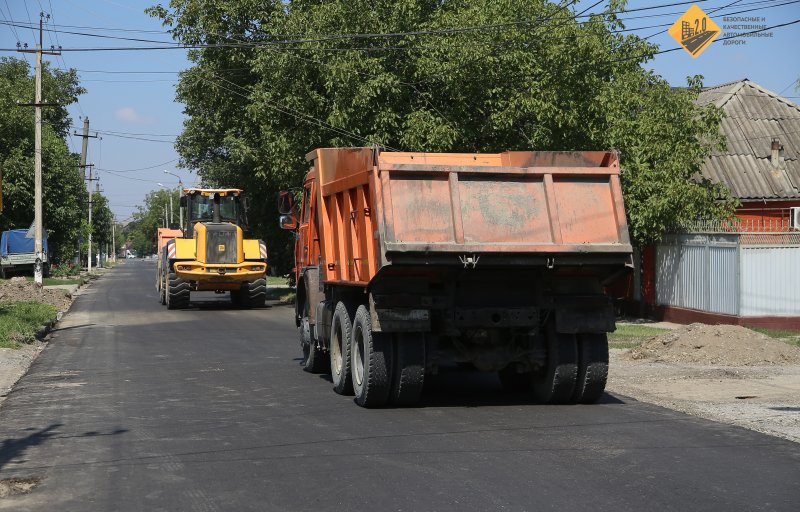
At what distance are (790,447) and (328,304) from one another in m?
6.41

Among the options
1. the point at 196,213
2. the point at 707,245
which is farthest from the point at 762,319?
the point at 196,213

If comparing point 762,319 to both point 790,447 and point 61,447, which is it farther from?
point 61,447

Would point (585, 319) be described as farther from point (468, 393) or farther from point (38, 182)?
point (38, 182)

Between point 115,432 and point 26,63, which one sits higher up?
point 26,63

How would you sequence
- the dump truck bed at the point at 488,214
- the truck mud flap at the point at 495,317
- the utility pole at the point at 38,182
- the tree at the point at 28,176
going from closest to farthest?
the dump truck bed at the point at 488,214, the truck mud flap at the point at 495,317, the utility pole at the point at 38,182, the tree at the point at 28,176

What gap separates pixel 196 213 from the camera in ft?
101

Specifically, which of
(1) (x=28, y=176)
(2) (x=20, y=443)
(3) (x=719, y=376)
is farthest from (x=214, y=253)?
(1) (x=28, y=176)

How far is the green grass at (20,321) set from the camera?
749 inches

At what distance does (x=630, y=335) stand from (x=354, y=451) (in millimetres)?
13266

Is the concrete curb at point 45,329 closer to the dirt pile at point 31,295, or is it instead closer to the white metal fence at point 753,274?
the dirt pile at point 31,295

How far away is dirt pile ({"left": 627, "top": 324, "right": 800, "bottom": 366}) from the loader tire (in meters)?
16.7

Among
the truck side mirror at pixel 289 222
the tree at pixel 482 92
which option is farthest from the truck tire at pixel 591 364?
the tree at pixel 482 92

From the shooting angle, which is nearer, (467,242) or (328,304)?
(467,242)

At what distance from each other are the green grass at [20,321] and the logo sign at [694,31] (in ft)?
50.7
